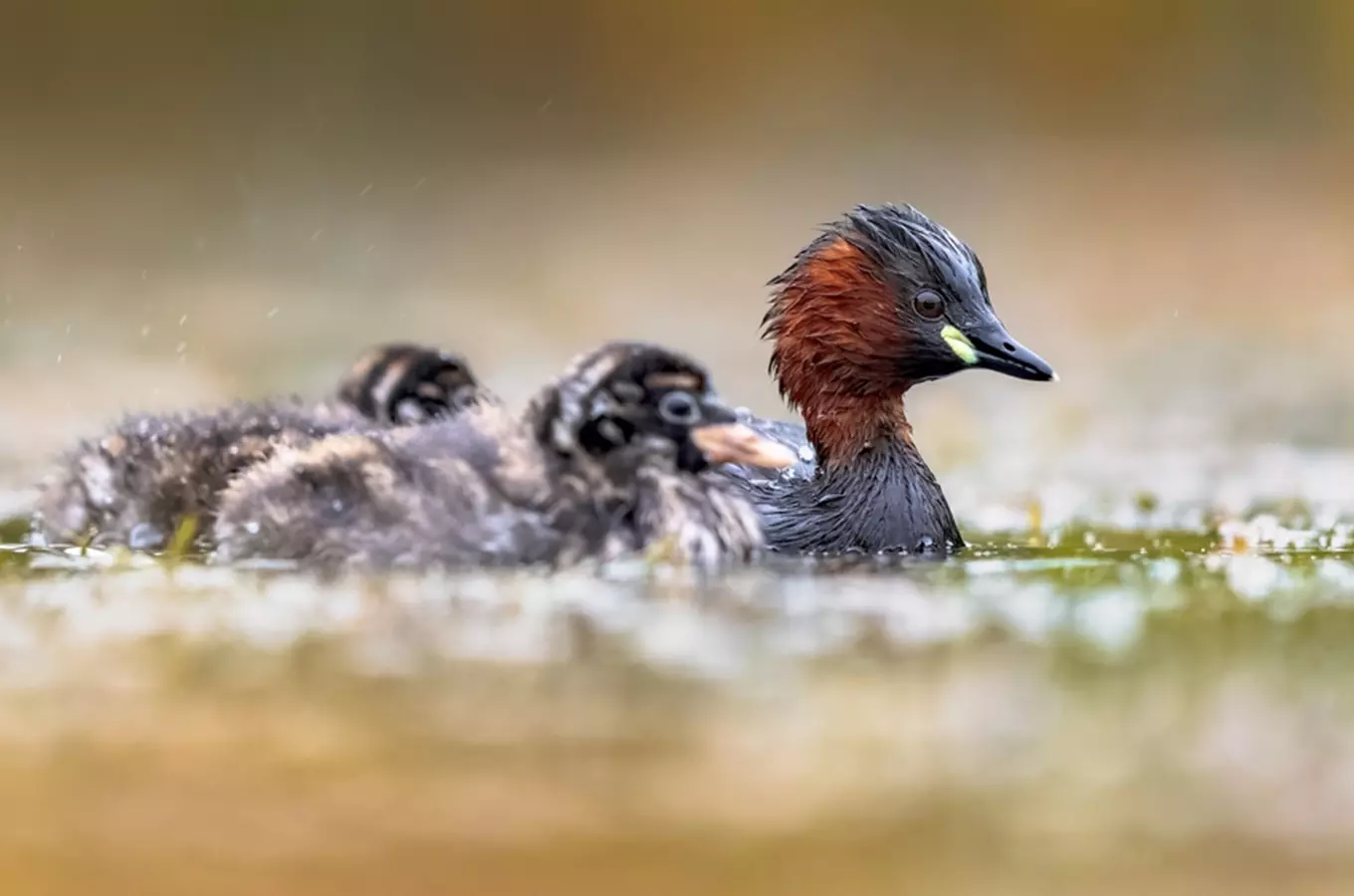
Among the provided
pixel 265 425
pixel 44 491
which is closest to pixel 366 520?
pixel 265 425

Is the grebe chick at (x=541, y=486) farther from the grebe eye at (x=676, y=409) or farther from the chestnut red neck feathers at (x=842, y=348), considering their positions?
the chestnut red neck feathers at (x=842, y=348)

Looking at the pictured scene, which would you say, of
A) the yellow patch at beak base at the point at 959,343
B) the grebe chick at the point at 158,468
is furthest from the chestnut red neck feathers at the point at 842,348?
the grebe chick at the point at 158,468

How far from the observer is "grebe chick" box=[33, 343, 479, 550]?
6.02m

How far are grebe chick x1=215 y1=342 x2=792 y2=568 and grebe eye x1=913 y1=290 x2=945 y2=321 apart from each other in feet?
2.83

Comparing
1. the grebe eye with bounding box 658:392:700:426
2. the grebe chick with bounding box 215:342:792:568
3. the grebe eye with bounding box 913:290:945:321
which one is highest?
the grebe eye with bounding box 913:290:945:321

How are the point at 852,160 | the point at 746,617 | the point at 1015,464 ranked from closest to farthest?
the point at 746,617 < the point at 1015,464 < the point at 852,160

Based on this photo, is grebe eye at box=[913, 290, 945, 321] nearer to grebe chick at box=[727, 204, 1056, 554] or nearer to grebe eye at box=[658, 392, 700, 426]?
grebe chick at box=[727, 204, 1056, 554]

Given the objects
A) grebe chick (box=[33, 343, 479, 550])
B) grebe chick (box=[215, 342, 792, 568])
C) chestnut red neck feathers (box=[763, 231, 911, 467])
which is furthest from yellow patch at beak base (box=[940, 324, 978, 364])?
grebe chick (box=[33, 343, 479, 550])

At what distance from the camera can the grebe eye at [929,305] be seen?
6.31 meters

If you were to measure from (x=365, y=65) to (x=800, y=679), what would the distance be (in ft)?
32.4

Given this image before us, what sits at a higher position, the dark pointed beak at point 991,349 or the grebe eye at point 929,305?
the grebe eye at point 929,305

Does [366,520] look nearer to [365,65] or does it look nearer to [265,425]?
[265,425]

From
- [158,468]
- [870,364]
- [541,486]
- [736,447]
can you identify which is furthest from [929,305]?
[158,468]

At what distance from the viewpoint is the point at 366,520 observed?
5.52m
